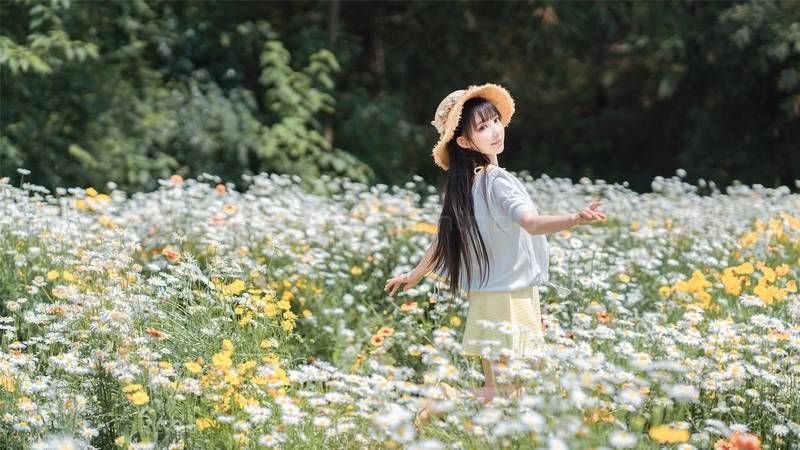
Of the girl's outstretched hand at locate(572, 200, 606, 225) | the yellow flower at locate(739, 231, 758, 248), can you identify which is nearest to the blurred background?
the yellow flower at locate(739, 231, 758, 248)

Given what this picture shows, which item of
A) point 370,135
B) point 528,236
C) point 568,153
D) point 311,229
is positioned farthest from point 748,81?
point 528,236

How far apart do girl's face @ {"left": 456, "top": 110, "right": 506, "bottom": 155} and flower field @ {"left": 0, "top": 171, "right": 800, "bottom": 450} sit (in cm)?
65

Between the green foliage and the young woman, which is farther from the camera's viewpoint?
the green foliage

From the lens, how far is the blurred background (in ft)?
37.1

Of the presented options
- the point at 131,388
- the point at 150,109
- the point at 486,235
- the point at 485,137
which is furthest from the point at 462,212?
the point at 150,109

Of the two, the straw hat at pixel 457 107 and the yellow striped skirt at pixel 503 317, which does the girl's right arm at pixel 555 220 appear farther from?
the straw hat at pixel 457 107

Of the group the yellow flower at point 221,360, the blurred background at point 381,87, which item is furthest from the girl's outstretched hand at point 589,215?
the blurred background at point 381,87

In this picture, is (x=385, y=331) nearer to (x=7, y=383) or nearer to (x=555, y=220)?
(x=555, y=220)

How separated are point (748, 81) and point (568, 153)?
2.99 meters

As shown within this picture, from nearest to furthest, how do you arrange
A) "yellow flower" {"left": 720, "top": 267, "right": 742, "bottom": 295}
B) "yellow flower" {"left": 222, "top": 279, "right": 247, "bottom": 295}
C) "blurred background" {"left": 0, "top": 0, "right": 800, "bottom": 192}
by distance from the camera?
"yellow flower" {"left": 222, "top": 279, "right": 247, "bottom": 295}
"yellow flower" {"left": 720, "top": 267, "right": 742, "bottom": 295}
"blurred background" {"left": 0, "top": 0, "right": 800, "bottom": 192}

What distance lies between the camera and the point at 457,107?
3938 millimetres

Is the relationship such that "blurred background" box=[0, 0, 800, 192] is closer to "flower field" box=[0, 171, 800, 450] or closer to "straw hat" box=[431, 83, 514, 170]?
"flower field" box=[0, 171, 800, 450]

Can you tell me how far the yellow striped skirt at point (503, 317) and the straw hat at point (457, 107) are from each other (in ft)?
1.71

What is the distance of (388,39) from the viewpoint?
14.3 meters
